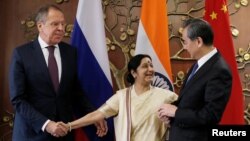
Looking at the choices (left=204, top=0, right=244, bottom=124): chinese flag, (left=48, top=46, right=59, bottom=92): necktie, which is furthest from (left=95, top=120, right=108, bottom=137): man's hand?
(left=204, top=0, right=244, bottom=124): chinese flag

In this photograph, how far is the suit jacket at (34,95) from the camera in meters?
2.11

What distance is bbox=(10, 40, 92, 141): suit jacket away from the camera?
2113 millimetres

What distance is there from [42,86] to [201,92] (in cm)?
93

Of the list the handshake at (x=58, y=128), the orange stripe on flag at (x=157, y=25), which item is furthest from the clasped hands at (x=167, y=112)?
the orange stripe on flag at (x=157, y=25)

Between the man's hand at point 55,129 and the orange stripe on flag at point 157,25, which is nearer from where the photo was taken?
the man's hand at point 55,129

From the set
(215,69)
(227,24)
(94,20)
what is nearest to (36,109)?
(94,20)

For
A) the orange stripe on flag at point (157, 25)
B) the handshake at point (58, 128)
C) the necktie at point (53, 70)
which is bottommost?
the handshake at point (58, 128)

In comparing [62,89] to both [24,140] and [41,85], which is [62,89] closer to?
[41,85]

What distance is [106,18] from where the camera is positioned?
304 cm

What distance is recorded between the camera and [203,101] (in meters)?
1.77

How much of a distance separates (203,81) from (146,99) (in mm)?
544

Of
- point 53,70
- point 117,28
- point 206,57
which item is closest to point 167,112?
point 206,57

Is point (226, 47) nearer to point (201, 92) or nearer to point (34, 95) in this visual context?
point (201, 92)

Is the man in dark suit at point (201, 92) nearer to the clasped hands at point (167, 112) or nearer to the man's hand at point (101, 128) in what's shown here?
the clasped hands at point (167, 112)
